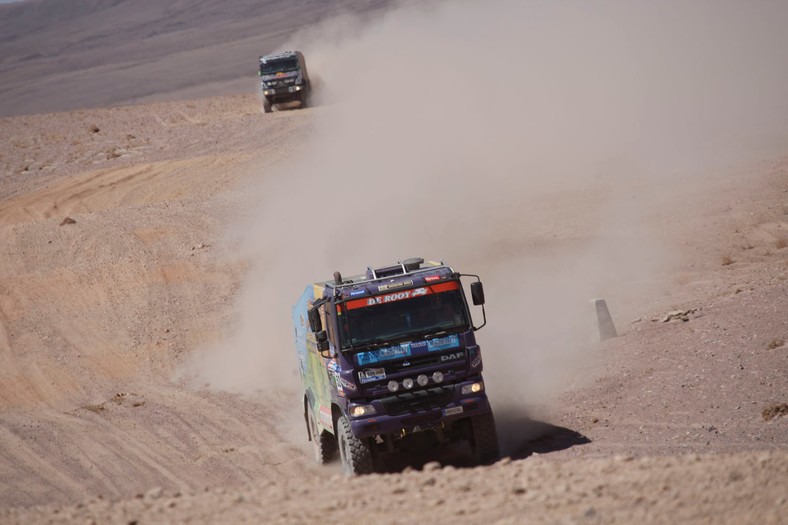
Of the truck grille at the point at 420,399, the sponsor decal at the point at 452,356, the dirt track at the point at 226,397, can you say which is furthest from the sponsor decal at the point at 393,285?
the dirt track at the point at 226,397

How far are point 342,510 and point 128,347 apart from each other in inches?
612

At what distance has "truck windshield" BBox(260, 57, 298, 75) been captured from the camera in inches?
1857

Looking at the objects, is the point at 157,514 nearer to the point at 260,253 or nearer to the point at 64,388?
the point at 64,388

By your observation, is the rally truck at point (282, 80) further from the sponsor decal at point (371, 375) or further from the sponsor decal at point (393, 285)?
the sponsor decal at point (371, 375)

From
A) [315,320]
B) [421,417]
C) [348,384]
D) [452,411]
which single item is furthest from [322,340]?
[452,411]

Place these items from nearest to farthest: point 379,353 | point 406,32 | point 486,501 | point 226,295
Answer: point 486,501
point 379,353
point 226,295
point 406,32

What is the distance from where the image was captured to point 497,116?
125ft

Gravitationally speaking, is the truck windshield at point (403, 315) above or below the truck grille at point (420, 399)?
above

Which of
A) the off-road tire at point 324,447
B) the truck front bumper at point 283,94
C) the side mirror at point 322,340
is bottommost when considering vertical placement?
the off-road tire at point 324,447

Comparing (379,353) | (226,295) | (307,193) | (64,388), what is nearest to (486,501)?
(379,353)

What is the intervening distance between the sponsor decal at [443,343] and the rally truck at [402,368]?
1 centimetres

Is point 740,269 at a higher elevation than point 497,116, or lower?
lower

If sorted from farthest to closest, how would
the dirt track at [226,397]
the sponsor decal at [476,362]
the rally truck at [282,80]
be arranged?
1. the rally truck at [282,80]
2. the sponsor decal at [476,362]
3. the dirt track at [226,397]

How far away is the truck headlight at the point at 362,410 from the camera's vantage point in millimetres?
12953
